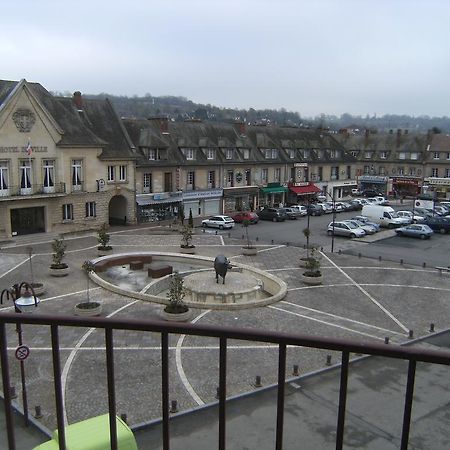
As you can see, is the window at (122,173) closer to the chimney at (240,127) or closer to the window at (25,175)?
the window at (25,175)

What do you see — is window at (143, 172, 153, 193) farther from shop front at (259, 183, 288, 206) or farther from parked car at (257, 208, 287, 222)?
shop front at (259, 183, 288, 206)

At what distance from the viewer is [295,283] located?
23578 millimetres

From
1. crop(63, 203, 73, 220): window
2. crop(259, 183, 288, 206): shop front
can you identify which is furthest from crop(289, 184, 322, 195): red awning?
crop(63, 203, 73, 220): window

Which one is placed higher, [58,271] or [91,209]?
[91,209]

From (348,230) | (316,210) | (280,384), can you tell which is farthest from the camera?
(316,210)

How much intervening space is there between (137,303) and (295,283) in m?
7.71

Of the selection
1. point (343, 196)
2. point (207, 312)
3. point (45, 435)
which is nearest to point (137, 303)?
point (207, 312)

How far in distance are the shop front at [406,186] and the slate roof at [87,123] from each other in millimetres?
36657

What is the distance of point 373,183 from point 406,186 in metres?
3.98

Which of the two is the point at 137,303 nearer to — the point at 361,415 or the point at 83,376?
the point at 83,376

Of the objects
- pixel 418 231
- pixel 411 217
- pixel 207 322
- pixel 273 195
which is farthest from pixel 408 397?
pixel 273 195

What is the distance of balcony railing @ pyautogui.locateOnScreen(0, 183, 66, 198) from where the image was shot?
103 ft

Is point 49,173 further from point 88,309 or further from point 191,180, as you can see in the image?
point 88,309

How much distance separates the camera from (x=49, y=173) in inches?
1325
